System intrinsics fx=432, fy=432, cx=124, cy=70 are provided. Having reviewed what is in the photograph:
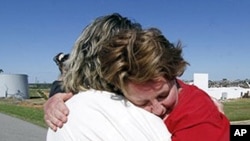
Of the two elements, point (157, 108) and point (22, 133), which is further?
point (22, 133)

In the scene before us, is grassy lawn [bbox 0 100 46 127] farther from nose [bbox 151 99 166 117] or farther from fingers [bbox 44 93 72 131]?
nose [bbox 151 99 166 117]

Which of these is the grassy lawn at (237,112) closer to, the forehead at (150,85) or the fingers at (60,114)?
the fingers at (60,114)

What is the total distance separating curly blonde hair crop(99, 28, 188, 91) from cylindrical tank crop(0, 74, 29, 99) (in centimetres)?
5357

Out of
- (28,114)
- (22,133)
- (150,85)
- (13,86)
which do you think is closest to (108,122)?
(150,85)

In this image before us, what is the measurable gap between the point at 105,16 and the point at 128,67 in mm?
437

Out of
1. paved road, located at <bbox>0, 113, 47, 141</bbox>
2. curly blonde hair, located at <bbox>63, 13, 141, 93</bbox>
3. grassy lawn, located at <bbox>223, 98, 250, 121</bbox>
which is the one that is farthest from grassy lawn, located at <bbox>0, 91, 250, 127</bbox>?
curly blonde hair, located at <bbox>63, 13, 141, 93</bbox>

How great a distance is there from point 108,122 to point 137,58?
26 cm

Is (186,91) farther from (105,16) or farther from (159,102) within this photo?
(105,16)

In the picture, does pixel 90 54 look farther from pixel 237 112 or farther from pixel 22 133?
pixel 237 112

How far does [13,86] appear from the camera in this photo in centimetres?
5450

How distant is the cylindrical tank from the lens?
5428 centimetres

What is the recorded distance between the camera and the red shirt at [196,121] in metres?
1.73

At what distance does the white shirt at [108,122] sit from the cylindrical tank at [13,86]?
53.5 meters

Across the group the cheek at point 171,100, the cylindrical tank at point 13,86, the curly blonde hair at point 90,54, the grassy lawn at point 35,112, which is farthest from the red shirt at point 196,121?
the cylindrical tank at point 13,86
